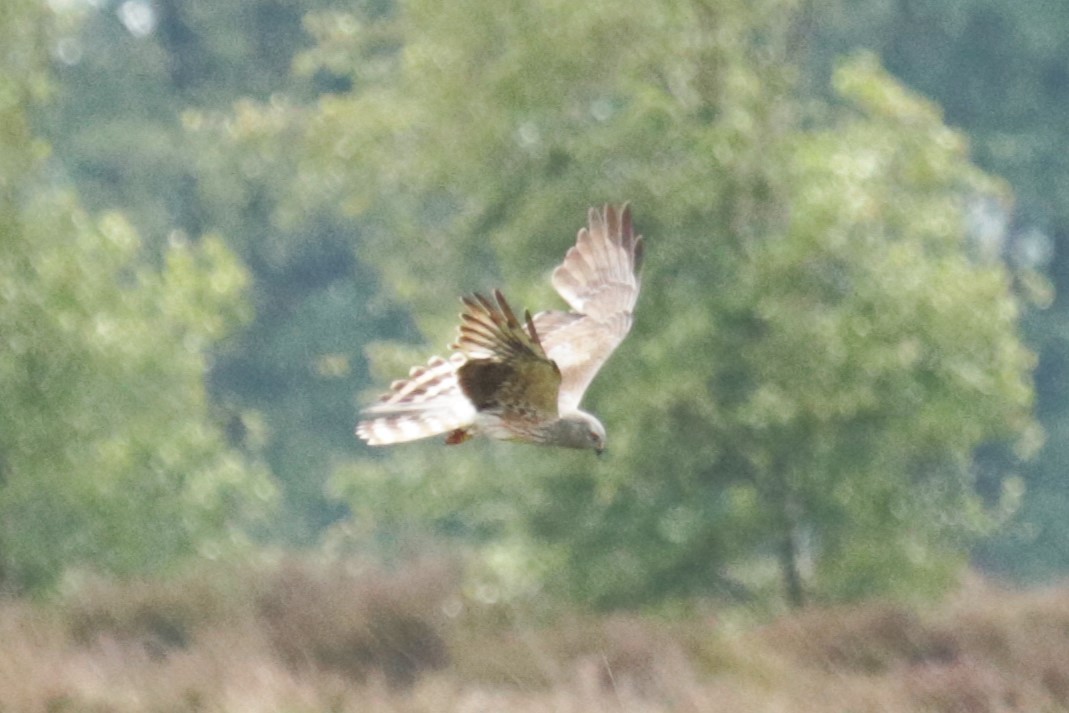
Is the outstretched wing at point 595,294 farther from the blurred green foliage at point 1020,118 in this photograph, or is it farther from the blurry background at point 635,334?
the blurred green foliage at point 1020,118

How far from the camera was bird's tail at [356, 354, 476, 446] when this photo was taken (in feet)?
26.9

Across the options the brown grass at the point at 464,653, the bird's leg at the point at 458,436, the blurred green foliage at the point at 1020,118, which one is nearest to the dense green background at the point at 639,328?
the brown grass at the point at 464,653

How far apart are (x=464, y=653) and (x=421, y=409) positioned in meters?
6.20

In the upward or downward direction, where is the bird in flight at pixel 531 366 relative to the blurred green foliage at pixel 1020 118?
downward

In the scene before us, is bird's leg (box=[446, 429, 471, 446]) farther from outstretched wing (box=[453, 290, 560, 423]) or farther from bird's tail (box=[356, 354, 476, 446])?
outstretched wing (box=[453, 290, 560, 423])

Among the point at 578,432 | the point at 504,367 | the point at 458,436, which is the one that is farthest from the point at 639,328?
the point at 504,367

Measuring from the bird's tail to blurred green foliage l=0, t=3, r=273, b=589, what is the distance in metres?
9.89

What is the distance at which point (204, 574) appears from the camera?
1828 cm

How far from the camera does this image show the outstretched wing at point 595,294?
9117 mm

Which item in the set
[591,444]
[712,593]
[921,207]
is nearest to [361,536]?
[712,593]

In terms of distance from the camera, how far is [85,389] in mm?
18375

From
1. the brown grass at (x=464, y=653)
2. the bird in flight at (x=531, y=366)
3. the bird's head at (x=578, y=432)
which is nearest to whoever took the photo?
the bird in flight at (x=531, y=366)

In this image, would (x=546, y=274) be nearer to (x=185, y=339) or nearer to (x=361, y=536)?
(x=185, y=339)

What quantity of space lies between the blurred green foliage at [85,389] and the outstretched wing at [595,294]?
936 cm
